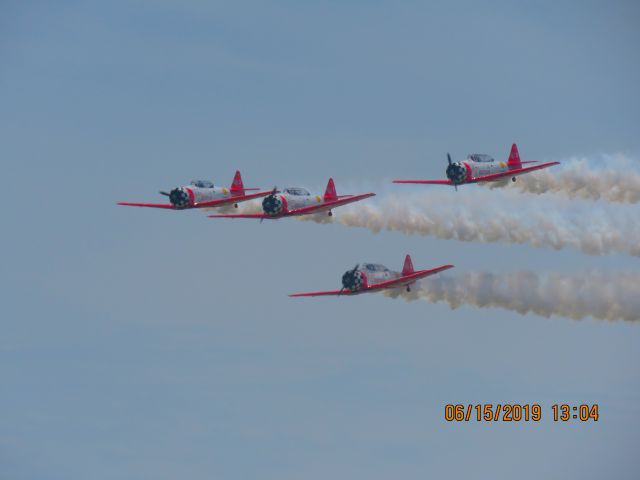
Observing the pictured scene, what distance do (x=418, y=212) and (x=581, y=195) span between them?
14.1 metres

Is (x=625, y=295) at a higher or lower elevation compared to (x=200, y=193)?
lower

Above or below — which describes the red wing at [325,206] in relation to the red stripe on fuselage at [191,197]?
below

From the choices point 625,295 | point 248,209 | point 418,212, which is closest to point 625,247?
point 625,295

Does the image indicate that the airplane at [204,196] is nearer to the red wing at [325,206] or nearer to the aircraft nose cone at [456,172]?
the red wing at [325,206]

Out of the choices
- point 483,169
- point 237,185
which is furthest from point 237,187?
point 483,169

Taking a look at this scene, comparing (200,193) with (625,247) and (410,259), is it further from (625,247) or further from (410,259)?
(625,247)

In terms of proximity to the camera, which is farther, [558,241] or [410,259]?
[558,241]

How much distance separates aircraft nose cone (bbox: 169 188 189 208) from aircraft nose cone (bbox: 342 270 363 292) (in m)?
18.9

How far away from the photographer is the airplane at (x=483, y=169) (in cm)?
18150

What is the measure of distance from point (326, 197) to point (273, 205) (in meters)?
5.46

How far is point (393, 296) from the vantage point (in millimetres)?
179375

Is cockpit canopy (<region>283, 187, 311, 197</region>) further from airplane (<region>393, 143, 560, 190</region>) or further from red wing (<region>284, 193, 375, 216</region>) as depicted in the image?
airplane (<region>393, 143, 560, 190</region>)

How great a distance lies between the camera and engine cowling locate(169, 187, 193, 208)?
607 ft

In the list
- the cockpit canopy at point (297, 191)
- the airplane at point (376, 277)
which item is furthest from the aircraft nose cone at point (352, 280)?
the cockpit canopy at point (297, 191)
